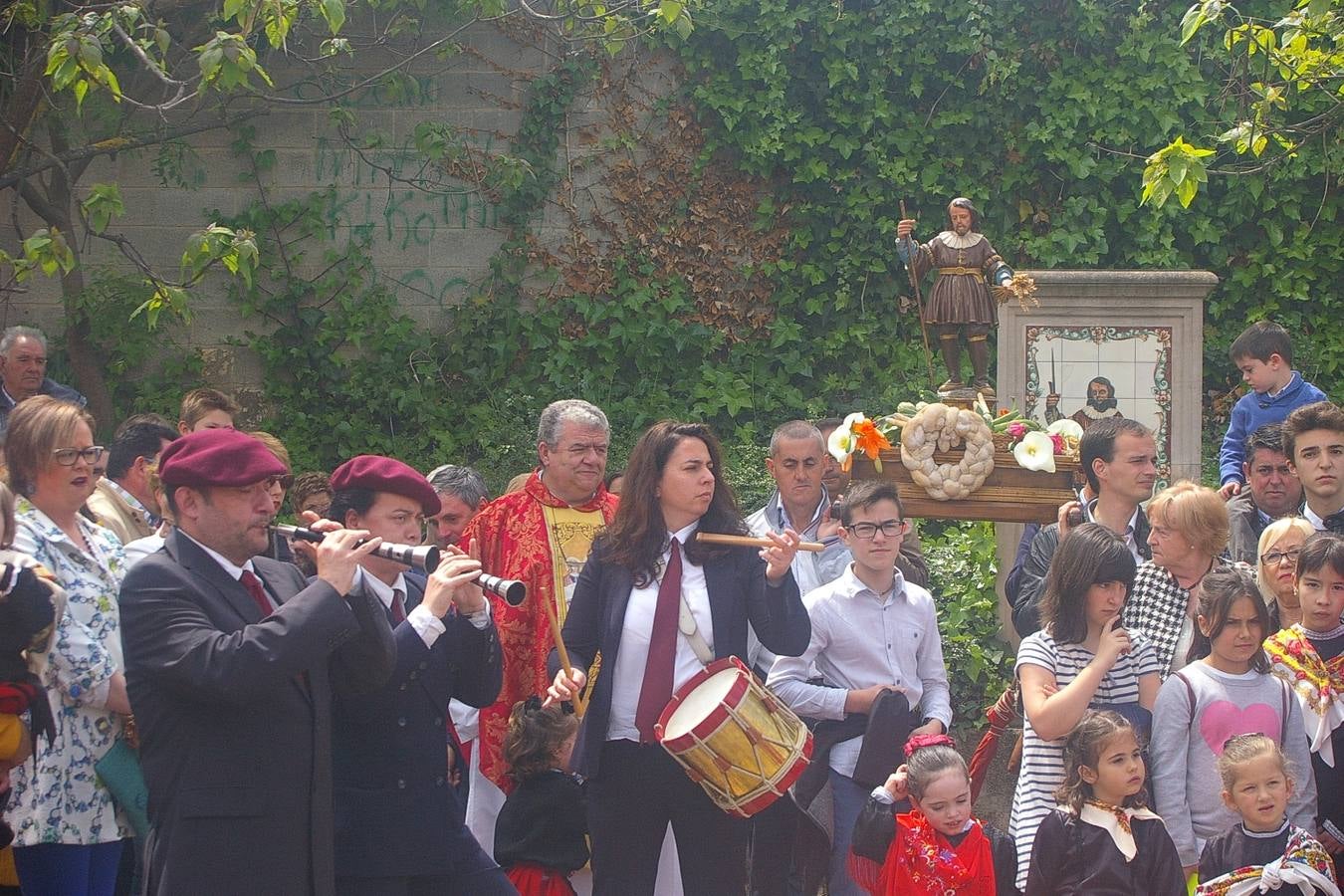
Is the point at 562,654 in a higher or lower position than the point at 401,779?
higher

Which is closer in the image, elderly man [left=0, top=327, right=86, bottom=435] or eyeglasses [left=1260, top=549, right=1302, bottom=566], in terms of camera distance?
eyeglasses [left=1260, top=549, right=1302, bottom=566]

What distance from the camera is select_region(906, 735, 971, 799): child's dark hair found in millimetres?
4254

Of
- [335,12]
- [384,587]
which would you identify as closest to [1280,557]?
[384,587]

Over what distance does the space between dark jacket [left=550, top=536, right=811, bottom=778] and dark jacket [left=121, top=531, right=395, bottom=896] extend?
1.12m

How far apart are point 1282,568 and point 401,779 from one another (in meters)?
2.90

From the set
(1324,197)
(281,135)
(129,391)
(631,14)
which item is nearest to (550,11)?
(631,14)

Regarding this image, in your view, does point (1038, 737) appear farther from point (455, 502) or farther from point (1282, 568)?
point (455, 502)

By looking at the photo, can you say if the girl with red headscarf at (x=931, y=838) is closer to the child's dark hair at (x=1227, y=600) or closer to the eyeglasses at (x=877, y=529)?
the eyeglasses at (x=877, y=529)

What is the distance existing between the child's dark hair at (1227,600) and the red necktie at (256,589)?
2679mm

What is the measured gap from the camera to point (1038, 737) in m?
4.25

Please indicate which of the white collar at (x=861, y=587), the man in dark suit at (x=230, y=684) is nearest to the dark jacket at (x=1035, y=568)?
the white collar at (x=861, y=587)

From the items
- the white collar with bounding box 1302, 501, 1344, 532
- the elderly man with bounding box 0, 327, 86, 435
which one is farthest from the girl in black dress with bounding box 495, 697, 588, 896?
the elderly man with bounding box 0, 327, 86, 435

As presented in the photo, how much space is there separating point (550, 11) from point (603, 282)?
1.79 meters

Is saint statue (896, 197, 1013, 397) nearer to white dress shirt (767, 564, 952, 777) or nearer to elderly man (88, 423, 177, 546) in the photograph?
white dress shirt (767, 564, 952, 777)
